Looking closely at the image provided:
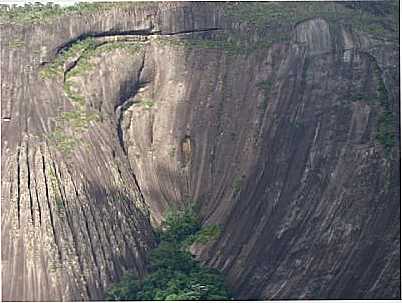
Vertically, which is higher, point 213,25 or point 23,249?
point 213,25

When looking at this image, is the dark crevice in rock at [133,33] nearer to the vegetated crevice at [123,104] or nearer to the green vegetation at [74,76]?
the green vegetation at [74,76]

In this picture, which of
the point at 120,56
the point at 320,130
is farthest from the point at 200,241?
the point at 120,56

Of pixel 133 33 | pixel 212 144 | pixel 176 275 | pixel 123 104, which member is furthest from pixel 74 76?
pixel 176 275

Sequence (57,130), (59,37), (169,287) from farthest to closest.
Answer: (59,37), (57,130), (169,287)

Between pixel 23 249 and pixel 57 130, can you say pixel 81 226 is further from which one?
pixel 57 130

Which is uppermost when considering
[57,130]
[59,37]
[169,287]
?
[59,37]

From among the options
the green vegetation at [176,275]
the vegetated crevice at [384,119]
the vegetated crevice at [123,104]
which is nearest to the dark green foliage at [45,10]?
the vegetated crevice at [123,104]
